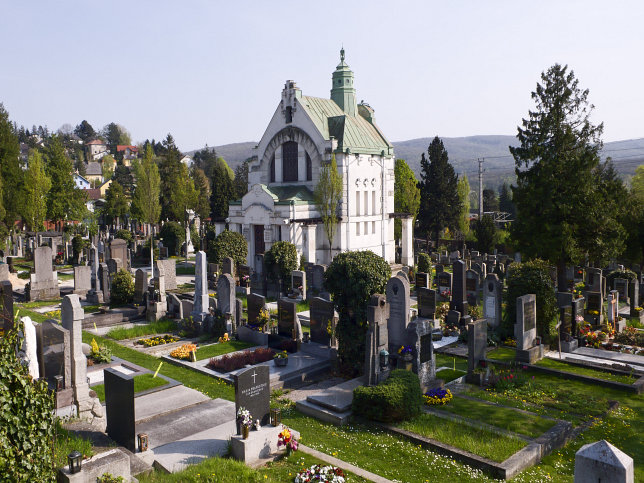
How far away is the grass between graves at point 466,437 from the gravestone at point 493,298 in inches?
342

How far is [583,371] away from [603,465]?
1097 centimetres

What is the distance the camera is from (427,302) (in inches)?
792

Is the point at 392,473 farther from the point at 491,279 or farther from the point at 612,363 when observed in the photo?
the point at 491,279

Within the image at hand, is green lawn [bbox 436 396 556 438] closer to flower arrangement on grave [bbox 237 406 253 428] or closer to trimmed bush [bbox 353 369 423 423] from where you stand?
trimmed bush [bbox 353 369 423 423]

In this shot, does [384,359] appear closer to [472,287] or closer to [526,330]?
[526,330]

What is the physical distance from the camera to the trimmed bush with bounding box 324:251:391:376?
1488cm

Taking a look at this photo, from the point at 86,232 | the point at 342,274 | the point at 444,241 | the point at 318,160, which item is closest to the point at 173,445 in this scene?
the point at 342,274

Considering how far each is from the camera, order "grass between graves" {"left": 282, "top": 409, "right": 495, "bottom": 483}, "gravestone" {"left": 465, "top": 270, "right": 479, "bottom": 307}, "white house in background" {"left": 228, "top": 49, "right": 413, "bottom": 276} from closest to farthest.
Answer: "grass between graves" {"left": 282, "top": 409, "right": 495, "bottom": 483} → "gravestone" {"left": 465, "top": 270, "right": 479, "bottom": 307} → "white house in background" {"left": 228, "top": 49, "right": 413, "bottom": 276}

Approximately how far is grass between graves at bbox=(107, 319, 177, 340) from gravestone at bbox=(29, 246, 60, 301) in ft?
27.5

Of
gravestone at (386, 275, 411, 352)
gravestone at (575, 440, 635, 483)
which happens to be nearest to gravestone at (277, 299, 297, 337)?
gravestone at (386, 275, 411, 352)

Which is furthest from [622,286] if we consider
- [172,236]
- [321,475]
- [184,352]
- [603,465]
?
[172,236]

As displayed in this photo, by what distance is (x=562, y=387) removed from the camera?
13977mm

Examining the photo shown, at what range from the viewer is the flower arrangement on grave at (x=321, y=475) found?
855 centimetres

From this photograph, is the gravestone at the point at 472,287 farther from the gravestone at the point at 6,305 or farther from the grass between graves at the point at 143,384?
the gravestone at the point at 6,305
